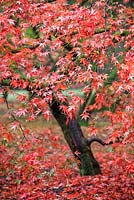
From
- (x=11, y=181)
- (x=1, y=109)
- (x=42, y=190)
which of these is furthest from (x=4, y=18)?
(x=1, y=109)

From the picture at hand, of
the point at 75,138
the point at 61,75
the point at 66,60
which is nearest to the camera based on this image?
the point at 61,75

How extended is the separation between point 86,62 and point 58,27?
2.93ft

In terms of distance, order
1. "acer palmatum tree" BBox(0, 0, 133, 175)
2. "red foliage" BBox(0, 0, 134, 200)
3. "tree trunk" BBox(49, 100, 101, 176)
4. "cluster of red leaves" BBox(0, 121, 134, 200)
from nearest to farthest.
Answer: "acer palmatum tree" BBox(0, 0, 133, 175)
"red foliage" BBox(0, 0, 134, 200)
"cluster of red leaves" BBox(0, 121, 134, 200)
"tree trunk" BBox(49, 100, 101, 176)

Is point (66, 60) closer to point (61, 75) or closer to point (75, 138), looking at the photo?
point (61, 75)

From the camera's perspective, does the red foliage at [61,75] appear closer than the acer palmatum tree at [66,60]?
No

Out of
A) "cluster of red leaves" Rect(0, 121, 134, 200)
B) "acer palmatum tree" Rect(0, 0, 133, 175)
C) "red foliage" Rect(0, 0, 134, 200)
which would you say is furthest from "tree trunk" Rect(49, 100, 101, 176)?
"acer palmatum tree" Rect(0, 0, 133, 175)

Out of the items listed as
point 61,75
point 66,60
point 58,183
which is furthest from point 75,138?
point 61,75

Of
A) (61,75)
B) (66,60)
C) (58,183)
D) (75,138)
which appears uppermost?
(66,60)

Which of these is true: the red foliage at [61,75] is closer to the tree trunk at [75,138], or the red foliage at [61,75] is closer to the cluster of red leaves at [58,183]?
the cluster of red leaves at [58,183]

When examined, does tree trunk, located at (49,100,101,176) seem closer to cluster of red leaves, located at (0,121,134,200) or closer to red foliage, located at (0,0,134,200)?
cluster of red leaves, located at (0,121,134,200)

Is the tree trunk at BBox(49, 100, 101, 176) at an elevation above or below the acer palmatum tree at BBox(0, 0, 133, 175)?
below

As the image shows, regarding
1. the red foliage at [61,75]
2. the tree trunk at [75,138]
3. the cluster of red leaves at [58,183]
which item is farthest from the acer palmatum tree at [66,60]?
the tree trunk at [75,138]

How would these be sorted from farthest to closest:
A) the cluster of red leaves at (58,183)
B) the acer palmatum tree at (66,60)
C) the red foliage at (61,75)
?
1. the cluster of red leaves at (58,183)
2. the red foliage at (61,75)
3. the acer palmatum tree at (66,60)

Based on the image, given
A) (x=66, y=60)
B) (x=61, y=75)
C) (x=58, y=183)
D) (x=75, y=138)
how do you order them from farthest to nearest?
(x=58, y=183), (x=75, y=138), (x=66, y=60), (x=61, y=75)
